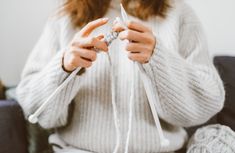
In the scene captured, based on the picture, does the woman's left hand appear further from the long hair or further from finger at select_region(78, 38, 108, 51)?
the long hair

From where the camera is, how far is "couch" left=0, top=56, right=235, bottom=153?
0.98m

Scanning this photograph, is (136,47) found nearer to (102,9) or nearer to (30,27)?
(102,9)

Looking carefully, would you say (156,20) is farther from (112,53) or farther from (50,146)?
(50,146)

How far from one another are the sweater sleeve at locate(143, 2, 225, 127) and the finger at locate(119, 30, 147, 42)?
58 millimetres

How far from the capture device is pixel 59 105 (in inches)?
37.3

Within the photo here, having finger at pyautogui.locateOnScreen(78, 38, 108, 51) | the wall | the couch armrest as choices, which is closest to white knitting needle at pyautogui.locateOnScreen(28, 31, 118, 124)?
finger at pyautogui.locateOnScreen(78, 38, 108, 51)

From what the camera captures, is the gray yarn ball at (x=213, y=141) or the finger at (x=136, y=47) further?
the gray yarn ball at (x=213, y=141)

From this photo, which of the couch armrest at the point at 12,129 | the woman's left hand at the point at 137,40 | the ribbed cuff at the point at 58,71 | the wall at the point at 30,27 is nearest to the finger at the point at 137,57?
the woman's left hand at the point at 137,40

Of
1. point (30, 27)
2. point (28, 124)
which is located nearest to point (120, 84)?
point (28, 124)

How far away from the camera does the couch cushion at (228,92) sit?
1176 mm

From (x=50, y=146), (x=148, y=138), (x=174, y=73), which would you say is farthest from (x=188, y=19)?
(x=50, y=146)

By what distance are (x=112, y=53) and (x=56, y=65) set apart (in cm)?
16

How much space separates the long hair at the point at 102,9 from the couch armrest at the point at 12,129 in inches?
10.1

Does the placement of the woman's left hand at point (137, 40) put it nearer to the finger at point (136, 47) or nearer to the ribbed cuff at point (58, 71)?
the finger at point (136, 47)
